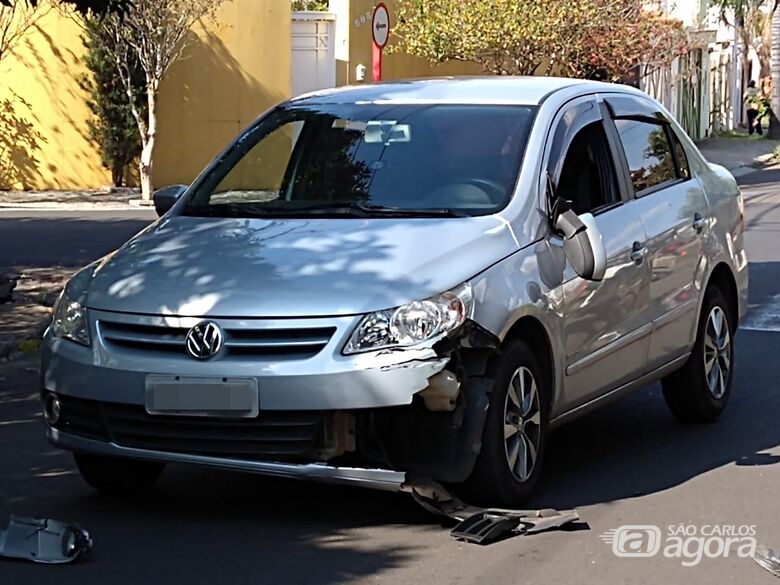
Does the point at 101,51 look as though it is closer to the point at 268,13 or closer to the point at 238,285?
the point at 268,13

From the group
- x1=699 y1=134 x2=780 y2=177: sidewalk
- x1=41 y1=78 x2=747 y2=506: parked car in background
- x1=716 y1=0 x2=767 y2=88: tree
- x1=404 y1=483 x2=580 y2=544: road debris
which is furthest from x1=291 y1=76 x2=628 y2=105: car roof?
x1=716 y1=0 x2=767 y2=88: tree

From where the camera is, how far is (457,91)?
284 inches

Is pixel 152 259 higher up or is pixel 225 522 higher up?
pixel 152 259

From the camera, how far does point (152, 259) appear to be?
20.3 feet

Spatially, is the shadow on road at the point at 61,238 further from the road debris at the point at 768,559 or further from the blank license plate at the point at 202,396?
the road debris at the point at 768,559

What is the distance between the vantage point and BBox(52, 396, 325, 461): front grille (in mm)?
5582

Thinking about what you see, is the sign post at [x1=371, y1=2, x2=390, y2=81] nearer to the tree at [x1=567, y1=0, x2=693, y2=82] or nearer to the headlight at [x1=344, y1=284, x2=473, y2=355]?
the tree at [x1=567, y1=0, x2=693, y2=82]

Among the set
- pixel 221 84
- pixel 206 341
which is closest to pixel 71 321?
pixel 206 341

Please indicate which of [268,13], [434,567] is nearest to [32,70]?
[268,13]

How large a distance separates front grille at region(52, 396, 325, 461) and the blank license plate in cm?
5

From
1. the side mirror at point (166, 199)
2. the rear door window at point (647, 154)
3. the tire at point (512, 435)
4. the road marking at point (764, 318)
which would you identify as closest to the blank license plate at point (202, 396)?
the tire at point (512, 435)

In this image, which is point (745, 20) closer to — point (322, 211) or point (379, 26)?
point (379, 26)

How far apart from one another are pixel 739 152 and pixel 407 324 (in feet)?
127

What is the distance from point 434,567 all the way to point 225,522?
1.03m
